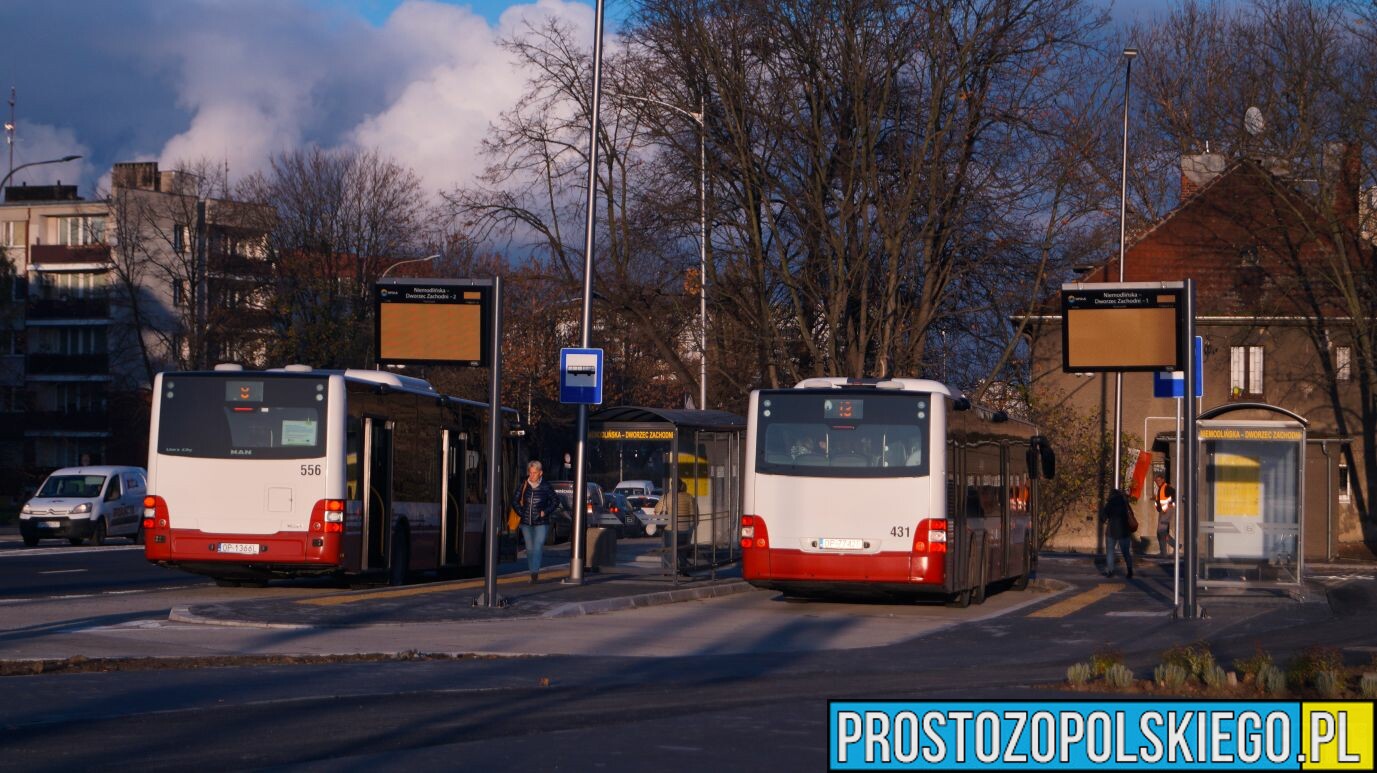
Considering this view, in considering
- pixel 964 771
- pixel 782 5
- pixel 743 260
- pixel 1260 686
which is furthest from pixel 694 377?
pixel 964 771

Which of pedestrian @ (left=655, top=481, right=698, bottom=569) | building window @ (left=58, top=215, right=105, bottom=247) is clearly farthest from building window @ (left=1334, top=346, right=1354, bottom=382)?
building window @ (left=58, top=215, right=105, bottom=247)

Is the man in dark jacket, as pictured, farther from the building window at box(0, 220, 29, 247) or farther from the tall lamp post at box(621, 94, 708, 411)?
the building window at box(0, 220, 29, 247)

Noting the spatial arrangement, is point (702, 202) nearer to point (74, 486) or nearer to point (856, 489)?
point (856, 489)

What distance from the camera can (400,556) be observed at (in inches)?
960

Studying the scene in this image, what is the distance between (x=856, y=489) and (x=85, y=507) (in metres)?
25.1

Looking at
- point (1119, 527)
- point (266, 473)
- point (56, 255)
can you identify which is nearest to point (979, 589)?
point (1119, 527)

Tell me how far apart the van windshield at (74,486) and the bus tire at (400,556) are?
18978mm

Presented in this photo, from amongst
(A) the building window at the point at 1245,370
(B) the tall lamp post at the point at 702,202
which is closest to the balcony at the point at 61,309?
(A) the building window at the point at 1245,370

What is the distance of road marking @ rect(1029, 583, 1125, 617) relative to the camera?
893 inches

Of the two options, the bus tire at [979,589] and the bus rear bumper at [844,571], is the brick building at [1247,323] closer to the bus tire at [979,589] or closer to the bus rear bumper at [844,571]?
the bus tire at [979,589]

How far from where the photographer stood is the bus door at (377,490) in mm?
22922

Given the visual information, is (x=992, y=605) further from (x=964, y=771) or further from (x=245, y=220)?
(x=245, y=220)

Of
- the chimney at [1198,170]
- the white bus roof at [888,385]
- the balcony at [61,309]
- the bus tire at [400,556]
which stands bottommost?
the bus tire at [400,556]

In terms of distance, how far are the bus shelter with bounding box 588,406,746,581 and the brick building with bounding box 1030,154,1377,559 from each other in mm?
20305
